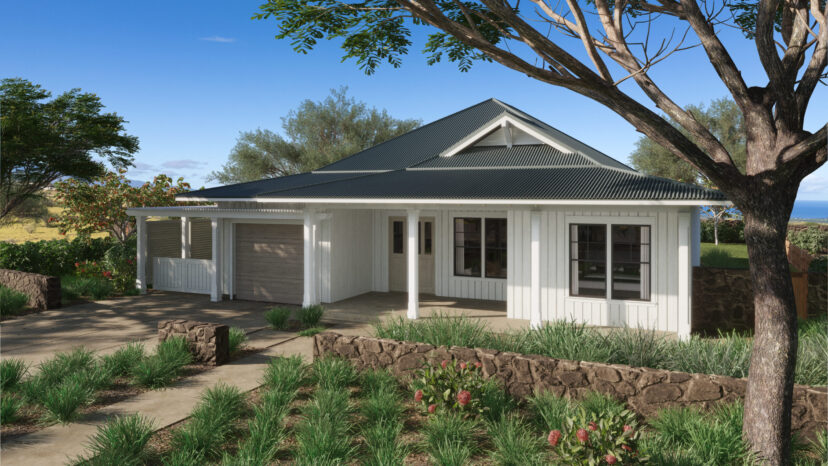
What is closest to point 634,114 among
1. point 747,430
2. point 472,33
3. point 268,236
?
point 472,33

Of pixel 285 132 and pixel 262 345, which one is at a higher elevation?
pixel 285 132

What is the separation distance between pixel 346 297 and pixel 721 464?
10.4 metres

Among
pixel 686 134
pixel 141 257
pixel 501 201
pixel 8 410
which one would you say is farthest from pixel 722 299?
pixel 686 134

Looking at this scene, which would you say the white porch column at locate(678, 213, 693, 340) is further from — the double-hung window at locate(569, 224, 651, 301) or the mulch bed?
the mulch bed

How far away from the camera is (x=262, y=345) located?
949cm

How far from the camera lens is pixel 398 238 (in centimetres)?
1503

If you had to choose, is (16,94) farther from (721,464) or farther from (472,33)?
(721,464)

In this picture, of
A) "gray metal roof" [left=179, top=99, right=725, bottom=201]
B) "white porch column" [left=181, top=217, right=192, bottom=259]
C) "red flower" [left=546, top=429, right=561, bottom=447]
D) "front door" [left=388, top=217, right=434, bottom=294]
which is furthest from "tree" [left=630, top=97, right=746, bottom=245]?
"red flower" [left=546, top=429, right=561, bottom=447]

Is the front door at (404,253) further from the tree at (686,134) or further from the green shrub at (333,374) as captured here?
the tree at (686,134)

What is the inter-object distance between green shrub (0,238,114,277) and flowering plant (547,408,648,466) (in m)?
18.5

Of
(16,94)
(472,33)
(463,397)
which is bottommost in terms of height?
(463,397)

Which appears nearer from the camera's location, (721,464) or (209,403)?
(721,464)

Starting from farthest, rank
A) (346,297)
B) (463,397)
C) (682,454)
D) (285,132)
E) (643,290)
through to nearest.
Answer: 1. (285,132)
2. (346,297)
3. (643,290)
4. (463,397)
5. (682,454)

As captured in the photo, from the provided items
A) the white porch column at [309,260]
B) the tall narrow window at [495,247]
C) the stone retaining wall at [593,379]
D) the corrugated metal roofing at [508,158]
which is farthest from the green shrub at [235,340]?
the corrugated metal roofing at [508,158]
